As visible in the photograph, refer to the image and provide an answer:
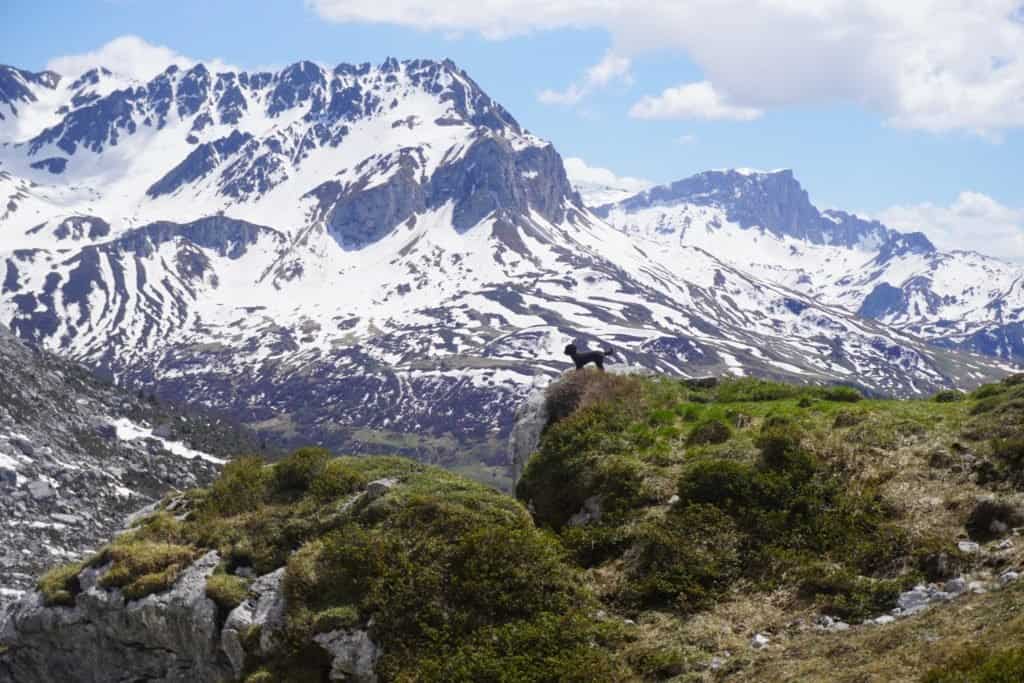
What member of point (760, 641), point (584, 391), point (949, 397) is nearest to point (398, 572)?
point (760, 641)

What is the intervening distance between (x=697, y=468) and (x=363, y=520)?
9.10 meters

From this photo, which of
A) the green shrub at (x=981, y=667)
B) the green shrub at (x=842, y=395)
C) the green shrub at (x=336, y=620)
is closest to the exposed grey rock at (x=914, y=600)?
the green shrub at (x=981, y=667)

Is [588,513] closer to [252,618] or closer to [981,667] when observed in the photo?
[252,618]

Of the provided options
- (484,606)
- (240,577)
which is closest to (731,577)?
(484,606)

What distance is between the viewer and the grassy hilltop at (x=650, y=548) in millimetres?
18391

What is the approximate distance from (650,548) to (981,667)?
9322 mm

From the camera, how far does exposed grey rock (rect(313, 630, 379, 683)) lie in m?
20.2

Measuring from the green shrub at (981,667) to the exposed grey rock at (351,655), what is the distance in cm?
1136

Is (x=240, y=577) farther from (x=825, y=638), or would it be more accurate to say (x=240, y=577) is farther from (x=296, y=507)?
(x=825, y=638)

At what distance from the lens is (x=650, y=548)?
22500 mm

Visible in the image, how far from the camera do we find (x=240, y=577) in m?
25.0

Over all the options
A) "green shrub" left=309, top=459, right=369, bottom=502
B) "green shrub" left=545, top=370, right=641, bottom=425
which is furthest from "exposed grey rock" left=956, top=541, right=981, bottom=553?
"green shrub" left=309, top=459, right=369, bottom=502

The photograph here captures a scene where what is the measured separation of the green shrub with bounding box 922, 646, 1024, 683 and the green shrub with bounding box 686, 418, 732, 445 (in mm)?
12918

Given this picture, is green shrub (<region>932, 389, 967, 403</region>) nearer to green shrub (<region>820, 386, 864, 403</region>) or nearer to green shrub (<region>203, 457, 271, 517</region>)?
green shrub (<region>820, 386, 864, 403</region>)
